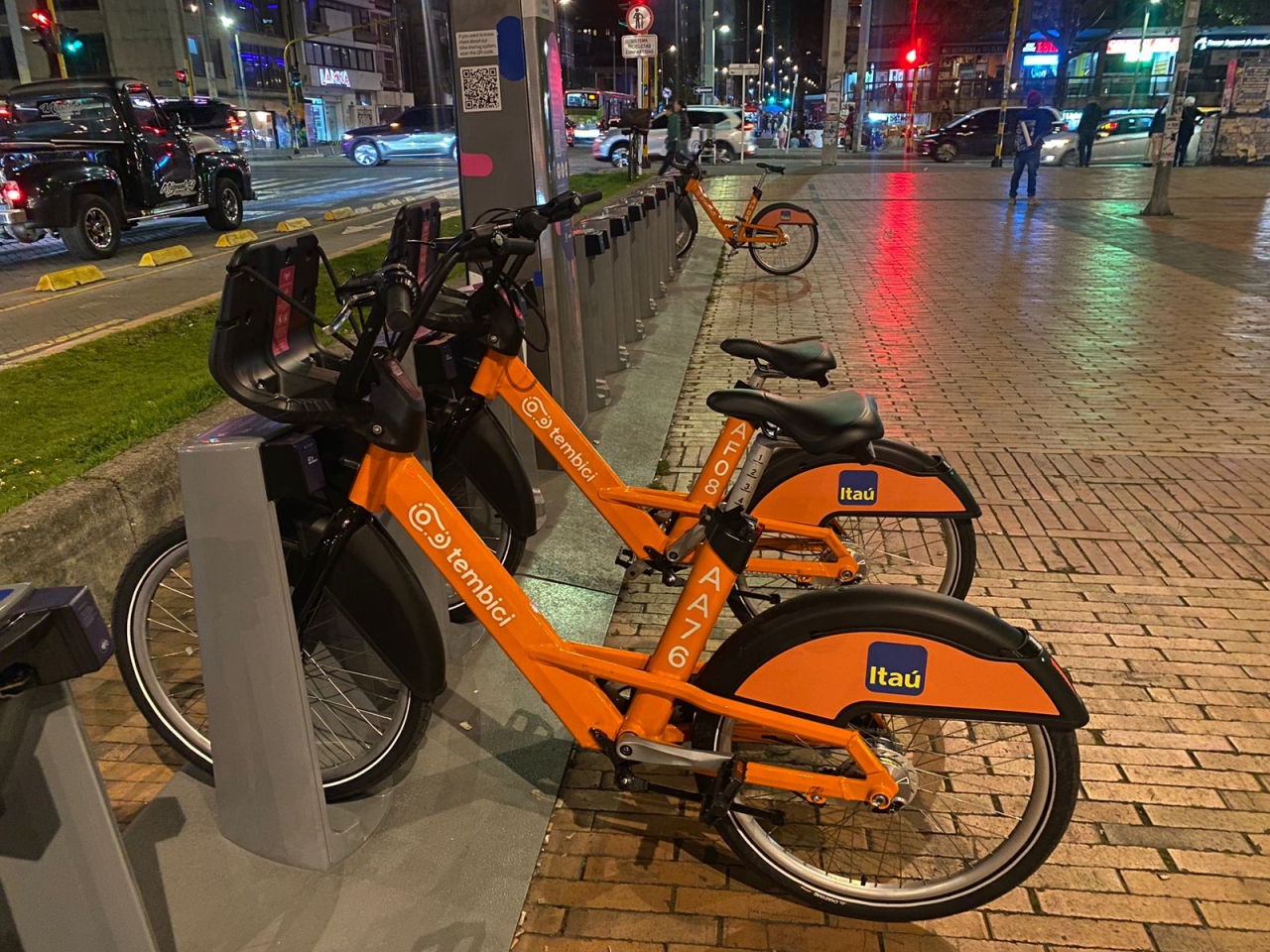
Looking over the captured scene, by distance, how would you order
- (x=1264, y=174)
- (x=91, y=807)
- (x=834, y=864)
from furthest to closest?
1. (x=1264, y=174)
2. (x=834, y=864)
3. (x=91, y=807)

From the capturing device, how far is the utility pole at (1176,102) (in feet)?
45.4

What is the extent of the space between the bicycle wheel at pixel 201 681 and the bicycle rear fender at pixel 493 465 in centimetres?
88

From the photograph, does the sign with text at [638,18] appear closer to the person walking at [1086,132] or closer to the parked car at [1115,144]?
the parked car at [1115,144]

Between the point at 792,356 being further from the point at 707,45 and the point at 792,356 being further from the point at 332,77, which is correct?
the point at 332,77

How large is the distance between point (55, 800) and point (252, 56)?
A: 57.0 metres

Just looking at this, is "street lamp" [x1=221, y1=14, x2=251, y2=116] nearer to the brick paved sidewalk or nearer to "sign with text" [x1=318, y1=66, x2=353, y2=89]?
"sign with text" [x1=318, y1=66, x2=353, y2=89]

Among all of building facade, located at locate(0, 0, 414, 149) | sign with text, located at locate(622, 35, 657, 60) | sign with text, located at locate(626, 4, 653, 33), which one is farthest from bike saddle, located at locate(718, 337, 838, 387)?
building facade, located at locate(0, 0, 414, 149)

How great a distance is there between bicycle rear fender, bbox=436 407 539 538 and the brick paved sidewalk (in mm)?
648

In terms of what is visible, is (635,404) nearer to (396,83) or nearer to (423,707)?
(423,707)

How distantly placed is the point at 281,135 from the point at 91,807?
5619cm

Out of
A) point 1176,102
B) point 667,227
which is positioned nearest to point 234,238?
Result: point 667,227

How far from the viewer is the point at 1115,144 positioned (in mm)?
26578

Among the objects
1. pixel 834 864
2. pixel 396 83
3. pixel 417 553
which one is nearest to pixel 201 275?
pixel 417 553

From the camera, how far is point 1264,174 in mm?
22422
